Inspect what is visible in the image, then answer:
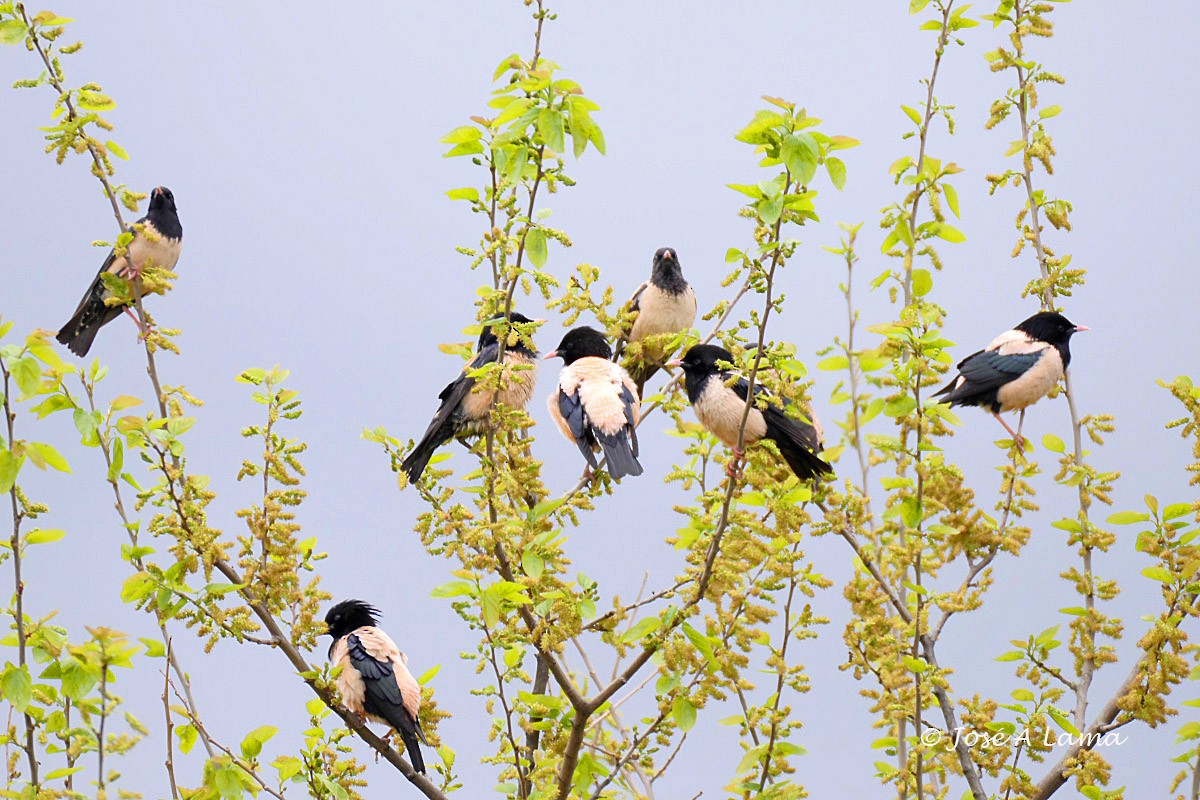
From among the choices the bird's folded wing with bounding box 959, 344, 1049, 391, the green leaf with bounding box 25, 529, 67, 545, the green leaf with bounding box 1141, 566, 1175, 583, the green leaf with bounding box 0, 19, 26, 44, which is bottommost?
the green leaf with bounding box 1141, 566, 1175, 583

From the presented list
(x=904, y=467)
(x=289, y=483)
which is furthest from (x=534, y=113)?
(x=904, y=467)

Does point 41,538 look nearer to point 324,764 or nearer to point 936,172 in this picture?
point 324,764

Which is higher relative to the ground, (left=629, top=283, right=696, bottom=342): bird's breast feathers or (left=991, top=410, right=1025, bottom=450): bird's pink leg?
(left=629, top=283, right=696, bottom=342): bird's breast feathers

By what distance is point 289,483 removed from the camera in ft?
13.2

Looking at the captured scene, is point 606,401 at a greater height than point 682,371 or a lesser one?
lesser

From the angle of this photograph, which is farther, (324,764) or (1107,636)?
(1107,636)

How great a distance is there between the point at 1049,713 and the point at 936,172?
6.84 feet

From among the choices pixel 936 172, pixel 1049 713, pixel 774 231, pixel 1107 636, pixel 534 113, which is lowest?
pixel 1049 713

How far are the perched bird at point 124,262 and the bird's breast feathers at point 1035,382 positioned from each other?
13.0 ft

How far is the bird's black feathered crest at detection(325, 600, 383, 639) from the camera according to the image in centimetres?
580

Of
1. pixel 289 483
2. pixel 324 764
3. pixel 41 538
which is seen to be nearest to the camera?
pixel 41 538

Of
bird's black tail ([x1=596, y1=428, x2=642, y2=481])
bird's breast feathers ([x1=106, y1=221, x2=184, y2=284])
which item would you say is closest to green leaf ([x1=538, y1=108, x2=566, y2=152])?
bird's black tail ([x1=596, y1=428, x2=642, y2=481])

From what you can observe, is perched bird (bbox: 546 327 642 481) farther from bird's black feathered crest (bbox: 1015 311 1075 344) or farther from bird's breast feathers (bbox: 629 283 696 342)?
bird's black feathered crest (bbox: 1015 311 1075 344)

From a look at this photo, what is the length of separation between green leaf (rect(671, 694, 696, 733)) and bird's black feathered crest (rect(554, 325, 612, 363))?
6.19 feet
